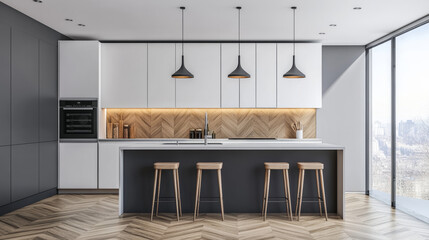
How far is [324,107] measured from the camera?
7156mm

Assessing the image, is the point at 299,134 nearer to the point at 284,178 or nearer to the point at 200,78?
the point at 200,78

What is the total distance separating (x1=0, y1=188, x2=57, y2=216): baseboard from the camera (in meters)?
5.05

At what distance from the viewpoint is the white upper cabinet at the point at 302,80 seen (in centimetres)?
685

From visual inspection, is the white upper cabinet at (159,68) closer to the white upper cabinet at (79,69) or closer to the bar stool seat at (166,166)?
the white upper cabinet at (79,69)

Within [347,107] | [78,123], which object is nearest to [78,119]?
[78,123]

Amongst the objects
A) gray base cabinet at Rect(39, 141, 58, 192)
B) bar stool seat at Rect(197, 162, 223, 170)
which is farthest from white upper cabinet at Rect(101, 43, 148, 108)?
bar stool seat at Rect(197, 162, 223, 170)

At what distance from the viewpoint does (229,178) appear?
16.6 ft

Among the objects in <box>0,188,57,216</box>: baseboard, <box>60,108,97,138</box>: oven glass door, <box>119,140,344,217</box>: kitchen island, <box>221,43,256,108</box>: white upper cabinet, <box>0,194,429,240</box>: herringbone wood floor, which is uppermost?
<box>221,43,256,108</box>: white upper cabinet

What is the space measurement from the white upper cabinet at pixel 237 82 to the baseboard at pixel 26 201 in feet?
10.9

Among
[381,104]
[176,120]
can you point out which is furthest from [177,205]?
[381,104]

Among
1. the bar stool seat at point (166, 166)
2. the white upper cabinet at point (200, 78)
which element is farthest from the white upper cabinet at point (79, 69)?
the bar stool seat at point (166, 166)

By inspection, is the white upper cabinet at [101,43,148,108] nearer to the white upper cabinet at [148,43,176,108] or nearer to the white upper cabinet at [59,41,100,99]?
the white upper cabinet at [148,43,176,108]

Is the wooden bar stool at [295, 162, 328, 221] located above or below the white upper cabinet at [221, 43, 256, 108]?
below

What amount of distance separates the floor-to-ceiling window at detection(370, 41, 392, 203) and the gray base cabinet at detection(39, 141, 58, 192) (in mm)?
5554
